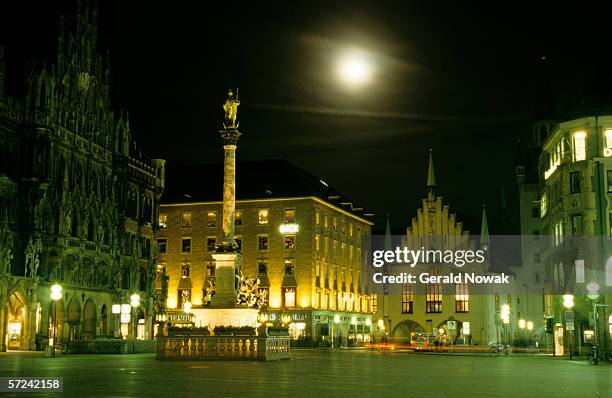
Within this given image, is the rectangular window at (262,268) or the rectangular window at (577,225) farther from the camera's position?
the rectangular window at (262,268)

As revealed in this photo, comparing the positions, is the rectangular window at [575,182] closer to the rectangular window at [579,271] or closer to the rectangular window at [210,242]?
the rectangular window at [579,271]

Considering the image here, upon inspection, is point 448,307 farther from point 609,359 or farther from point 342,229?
point 609,359

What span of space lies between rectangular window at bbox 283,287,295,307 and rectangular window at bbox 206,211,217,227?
471 inches

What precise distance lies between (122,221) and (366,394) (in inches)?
2336

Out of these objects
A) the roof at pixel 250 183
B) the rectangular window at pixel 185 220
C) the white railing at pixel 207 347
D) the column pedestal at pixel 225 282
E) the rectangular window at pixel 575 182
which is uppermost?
the roof at pixel 250 183

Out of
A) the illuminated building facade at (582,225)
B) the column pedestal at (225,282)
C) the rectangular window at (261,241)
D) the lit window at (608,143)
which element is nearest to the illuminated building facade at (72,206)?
the column pedestal at (225,282)

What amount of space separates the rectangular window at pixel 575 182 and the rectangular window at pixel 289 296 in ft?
136

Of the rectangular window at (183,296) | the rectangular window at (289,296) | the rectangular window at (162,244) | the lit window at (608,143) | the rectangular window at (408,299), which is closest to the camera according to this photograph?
the lit window at (608,143)

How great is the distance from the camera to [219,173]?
100188 mm

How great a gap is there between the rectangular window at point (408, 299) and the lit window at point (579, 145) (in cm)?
5262

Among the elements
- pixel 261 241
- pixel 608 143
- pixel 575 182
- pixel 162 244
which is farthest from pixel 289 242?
pixel 608 143

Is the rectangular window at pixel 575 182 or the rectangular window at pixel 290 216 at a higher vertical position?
the rectangular window at pixel 290 216

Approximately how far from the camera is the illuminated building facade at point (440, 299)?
10306cm

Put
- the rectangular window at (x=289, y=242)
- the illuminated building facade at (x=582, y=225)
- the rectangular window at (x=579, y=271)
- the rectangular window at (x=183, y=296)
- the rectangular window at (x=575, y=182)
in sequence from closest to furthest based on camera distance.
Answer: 1. the illuminated building facade at (x=582, y=225)
2. the rectangular window at (x=579, y=271)
3. the rectangular window at (x=575, y=182)
4. the rectangular window at (x=289, y=242)
5. the rectangular window at (x=183, y=296)
